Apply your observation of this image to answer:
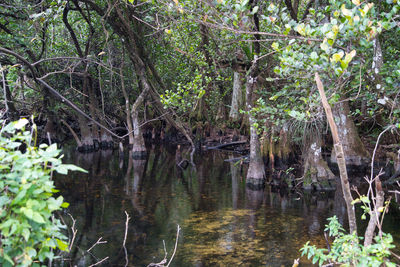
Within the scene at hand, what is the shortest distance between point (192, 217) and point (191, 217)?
3 cm

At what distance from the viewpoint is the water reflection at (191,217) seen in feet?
27.2

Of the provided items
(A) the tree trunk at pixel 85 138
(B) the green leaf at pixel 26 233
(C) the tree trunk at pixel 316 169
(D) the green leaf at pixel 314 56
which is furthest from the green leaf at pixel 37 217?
(A) the tree trunk at pixel 85 138

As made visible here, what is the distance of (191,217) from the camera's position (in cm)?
1112

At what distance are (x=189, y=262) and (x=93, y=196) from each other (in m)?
6.93

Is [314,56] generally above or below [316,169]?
above

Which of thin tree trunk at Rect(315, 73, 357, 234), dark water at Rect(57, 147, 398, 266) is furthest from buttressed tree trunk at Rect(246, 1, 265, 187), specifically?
thin tree trunk at Rect(315, 73, 357, 234)

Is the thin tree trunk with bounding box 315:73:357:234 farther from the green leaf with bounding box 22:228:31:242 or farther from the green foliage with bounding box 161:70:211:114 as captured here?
the green foliage with bounding box 161:70:211:114

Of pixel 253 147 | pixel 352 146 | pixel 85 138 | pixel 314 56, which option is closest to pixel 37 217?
pixel 314 56

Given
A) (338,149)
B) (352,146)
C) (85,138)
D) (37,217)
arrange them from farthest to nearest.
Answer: (85,138)
(352,146)
(338,149)
(37,217)

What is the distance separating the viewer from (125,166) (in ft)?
68.0

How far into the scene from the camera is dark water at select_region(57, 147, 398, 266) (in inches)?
325

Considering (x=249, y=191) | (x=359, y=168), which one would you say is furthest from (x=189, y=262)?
(x=359, y=168)

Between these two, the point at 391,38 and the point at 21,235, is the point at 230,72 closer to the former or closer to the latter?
the point at 391,38

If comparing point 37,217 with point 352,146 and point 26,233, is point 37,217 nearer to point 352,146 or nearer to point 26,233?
point 26,233
